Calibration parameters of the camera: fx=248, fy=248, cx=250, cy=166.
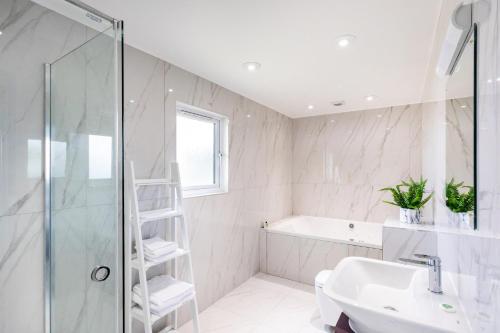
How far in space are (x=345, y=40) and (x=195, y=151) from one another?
5.29ft

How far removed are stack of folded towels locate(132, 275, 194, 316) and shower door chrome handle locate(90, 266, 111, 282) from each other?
620mm

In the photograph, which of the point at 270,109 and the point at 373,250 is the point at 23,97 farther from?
the point at 373,250

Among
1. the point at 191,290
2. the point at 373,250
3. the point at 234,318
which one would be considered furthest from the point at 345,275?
the point at 373,250

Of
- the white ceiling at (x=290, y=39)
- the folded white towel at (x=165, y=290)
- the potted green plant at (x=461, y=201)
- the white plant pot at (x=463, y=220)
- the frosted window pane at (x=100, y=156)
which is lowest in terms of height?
the folded white towel at (x=165, y=290)

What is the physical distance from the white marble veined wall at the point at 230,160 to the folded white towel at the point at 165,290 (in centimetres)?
48

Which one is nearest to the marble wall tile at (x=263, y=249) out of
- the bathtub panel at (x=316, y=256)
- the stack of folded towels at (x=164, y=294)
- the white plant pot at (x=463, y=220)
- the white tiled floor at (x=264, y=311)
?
the white tiled floor at (x=264, y=311)

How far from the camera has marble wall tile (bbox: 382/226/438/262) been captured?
7.84 ft

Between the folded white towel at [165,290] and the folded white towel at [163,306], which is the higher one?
the folded white towel at [165,290]

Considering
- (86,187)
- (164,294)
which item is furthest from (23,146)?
(164,294)

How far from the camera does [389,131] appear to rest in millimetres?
3443

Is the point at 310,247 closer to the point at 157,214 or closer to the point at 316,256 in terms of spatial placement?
the point at 316,256

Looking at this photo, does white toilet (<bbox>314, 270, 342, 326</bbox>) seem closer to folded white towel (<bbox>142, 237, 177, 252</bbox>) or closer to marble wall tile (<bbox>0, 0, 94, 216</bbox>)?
folded white towel (<bbox>142, 237, 177, 252</bbox>)

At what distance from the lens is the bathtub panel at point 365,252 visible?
2627 millimetres

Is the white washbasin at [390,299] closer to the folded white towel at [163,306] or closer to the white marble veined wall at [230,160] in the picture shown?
the folded white towel at [163,306]
